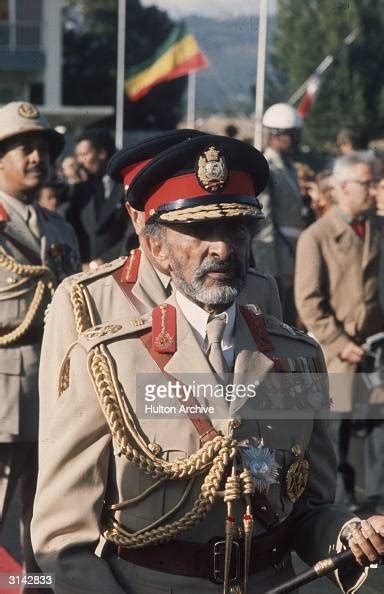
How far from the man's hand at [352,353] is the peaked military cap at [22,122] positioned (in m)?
2.02

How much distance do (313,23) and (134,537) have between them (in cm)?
1281

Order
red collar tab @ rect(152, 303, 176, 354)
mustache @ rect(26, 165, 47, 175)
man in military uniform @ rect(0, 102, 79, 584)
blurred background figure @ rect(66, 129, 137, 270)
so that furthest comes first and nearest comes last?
1. blurred background figure @ rect(66, 129, 137, 270)
2. mustache @ rect(26, 165, 47, 175)
3. man in military uniform @ rect(0, 102, 79, 584)
4. red collar tab @ rect(152, 303, 176, 354)

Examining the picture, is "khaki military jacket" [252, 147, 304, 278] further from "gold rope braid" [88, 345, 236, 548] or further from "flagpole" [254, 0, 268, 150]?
"gold rope braid" [88, 345, 236, 548]

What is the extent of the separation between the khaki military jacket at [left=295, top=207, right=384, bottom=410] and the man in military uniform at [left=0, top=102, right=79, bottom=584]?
1671 mm

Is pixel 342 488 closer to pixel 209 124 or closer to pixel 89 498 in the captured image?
pixel 89 498

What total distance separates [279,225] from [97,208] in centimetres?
122

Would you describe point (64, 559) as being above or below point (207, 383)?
below

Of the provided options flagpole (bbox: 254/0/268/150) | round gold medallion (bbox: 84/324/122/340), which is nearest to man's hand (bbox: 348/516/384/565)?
round gold medallion (bbox: 84/324/122/340)

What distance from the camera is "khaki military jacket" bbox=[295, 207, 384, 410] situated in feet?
24.4

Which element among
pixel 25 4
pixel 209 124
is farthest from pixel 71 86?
pixel 209 124

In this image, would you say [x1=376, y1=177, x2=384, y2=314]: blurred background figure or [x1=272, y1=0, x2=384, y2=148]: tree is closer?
[x1=376, y1=177, x2=384, y2=314]: blurred background figure

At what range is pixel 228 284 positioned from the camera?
3166 mm

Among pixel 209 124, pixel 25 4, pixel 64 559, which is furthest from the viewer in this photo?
pixel 25 4

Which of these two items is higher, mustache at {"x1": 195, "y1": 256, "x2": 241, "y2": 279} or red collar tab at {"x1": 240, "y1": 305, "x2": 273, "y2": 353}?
mustache at {"x1": 195, "y1": 256, "x2": 241, "y2": 279}
